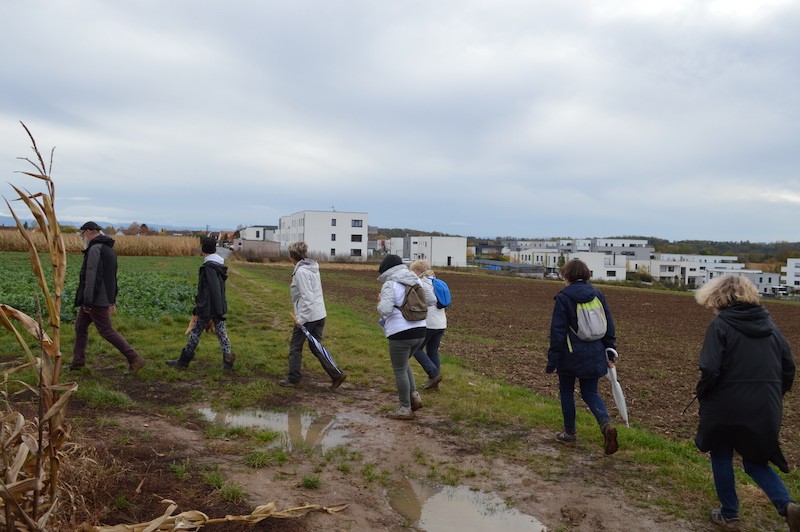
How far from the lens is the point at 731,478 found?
4.41 m

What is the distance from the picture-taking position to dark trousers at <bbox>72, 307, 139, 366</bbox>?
313 inches

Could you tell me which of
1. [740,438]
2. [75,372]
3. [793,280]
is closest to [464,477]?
[740,438]

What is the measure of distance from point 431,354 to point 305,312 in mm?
1969

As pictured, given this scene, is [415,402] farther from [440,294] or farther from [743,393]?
[743,393]

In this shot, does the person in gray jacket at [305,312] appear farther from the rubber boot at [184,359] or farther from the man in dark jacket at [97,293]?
the man in dark jacket at [97,293]

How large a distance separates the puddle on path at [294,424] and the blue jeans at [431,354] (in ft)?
5.79

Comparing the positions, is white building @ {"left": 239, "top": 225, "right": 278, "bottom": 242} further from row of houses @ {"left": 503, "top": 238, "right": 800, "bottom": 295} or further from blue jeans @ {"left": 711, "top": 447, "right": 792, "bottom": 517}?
blue jeans @ {"left": 711, "top": 447, "right": 792, "bottom": 517}

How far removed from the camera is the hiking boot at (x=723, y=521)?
4.32 m

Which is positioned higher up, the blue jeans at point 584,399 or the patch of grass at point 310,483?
the blue jeans at point 584,399

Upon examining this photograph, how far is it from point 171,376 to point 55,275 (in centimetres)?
619

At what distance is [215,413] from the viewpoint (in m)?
6.82

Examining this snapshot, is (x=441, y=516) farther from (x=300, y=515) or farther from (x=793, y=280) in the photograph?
(x=793, y=280)

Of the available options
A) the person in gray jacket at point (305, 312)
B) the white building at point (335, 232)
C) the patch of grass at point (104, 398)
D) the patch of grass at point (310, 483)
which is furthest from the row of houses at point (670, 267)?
the patch of grass at point (310, 483)

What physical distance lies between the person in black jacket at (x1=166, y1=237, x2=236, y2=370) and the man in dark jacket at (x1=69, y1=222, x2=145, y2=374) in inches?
29.1
